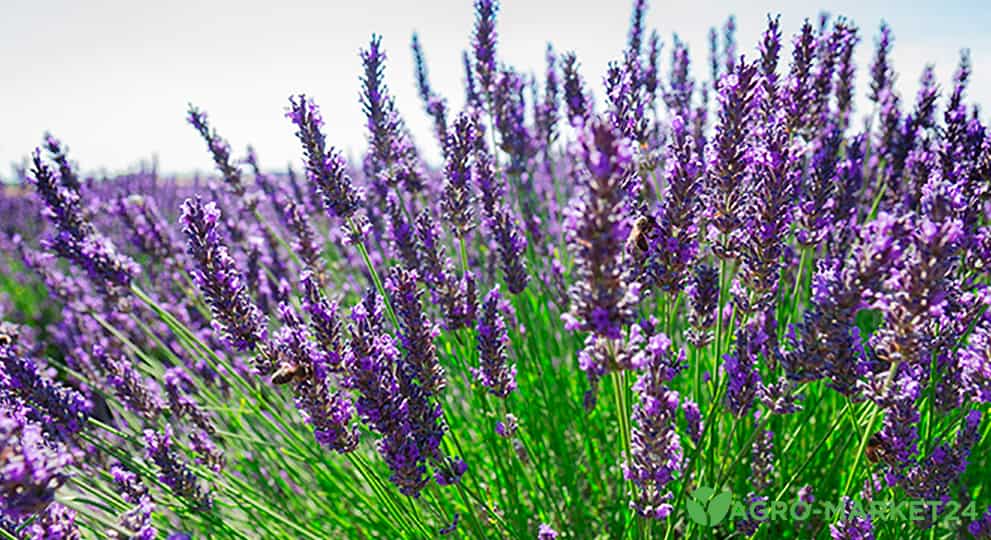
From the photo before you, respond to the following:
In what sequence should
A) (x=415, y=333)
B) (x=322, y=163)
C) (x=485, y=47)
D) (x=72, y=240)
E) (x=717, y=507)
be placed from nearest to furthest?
(x=415, y=333) < (x=717, y=507) < (x=322, y=163) < (x=72, y=240) < (x=485, y=47)

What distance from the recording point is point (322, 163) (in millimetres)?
2107

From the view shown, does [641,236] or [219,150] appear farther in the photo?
[219,150]

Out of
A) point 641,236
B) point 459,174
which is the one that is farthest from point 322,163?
point 641,236

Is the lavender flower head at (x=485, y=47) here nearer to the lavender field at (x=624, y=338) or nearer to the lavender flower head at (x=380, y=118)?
the lavender field at (x=624, y=338)

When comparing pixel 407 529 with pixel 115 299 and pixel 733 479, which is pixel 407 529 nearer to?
pixel 733 479

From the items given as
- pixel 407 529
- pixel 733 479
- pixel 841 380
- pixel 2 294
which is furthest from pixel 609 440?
pixel 2 294

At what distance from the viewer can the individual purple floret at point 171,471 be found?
1.95 metres

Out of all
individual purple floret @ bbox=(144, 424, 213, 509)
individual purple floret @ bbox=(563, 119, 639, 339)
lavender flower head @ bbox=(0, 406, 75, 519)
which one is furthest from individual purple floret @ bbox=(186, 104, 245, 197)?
individual purple floret @ bbox=(563, 119, 639, 339)

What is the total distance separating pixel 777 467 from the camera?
8.55ft

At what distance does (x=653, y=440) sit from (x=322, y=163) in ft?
4.72

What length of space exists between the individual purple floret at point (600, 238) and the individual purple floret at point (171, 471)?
1527 mm

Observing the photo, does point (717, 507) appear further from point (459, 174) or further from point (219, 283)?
point (219, 283)

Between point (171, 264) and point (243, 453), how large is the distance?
1.22 metres

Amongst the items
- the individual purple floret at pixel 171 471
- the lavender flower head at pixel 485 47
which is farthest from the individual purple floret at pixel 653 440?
the lavender flower head at pixel 485 47
